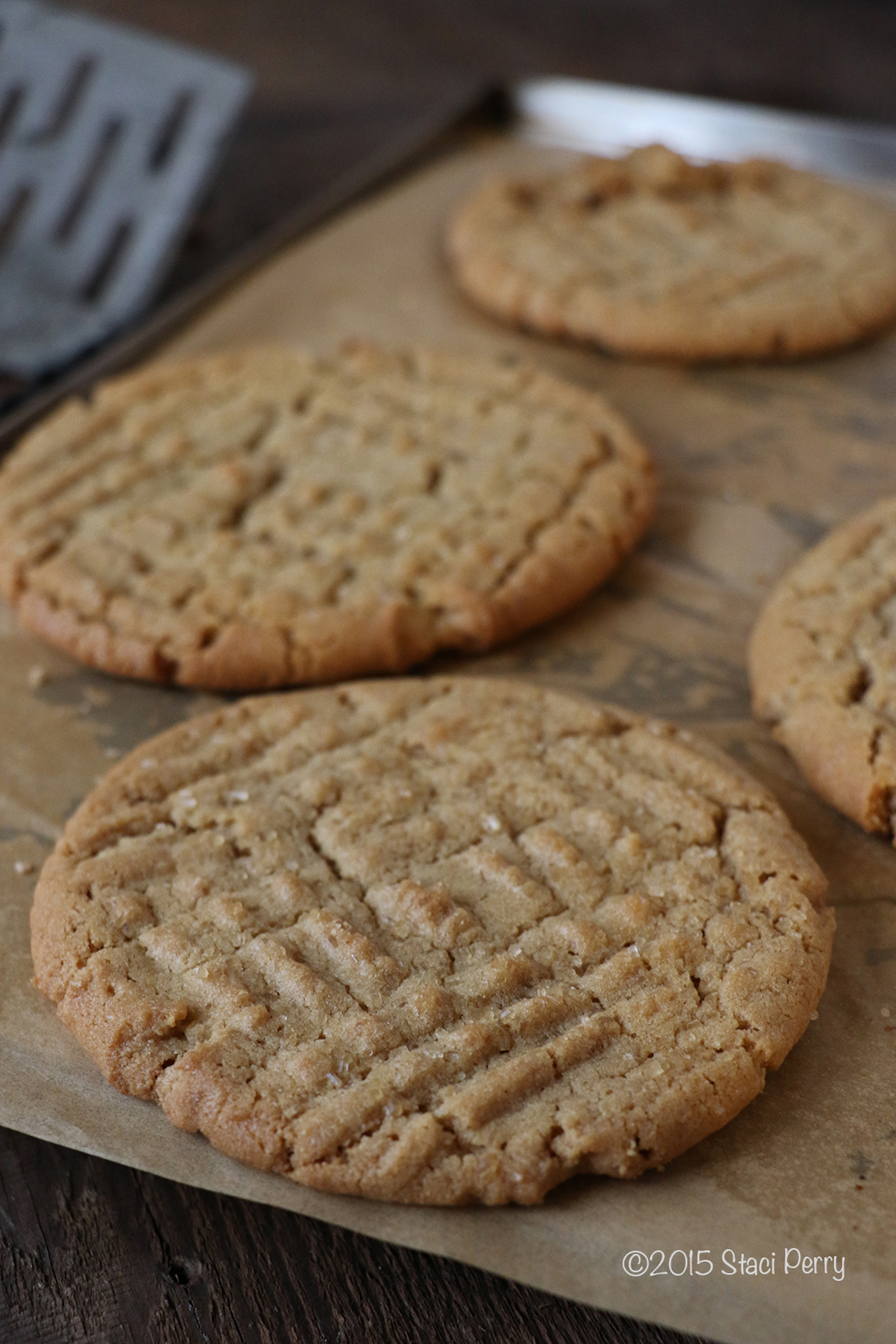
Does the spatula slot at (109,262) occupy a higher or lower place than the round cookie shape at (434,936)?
higher

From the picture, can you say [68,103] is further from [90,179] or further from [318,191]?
[318,191]

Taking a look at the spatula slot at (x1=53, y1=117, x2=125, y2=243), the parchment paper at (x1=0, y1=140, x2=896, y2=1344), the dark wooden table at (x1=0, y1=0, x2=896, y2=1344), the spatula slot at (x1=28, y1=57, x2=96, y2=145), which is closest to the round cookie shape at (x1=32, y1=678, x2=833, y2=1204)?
the parchment paper at (x1=0, y1=140, x2=896, y2=1344)

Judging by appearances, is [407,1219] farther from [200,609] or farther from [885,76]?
[885,76]

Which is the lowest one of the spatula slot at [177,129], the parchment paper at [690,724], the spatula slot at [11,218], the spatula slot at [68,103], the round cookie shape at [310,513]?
the parchment paper at [690,724]

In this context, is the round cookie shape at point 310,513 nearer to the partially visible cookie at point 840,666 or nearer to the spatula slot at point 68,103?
the partially visible cookie at point 840,666

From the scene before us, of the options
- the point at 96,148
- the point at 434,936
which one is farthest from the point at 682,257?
the point at 434,936

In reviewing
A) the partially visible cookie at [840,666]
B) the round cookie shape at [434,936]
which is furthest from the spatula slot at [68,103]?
the partially visible cookie at [840,666]

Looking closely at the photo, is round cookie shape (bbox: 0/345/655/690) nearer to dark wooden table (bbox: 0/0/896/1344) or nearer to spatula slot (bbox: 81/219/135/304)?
spatula slot (bbox: 81/219/135/304)
